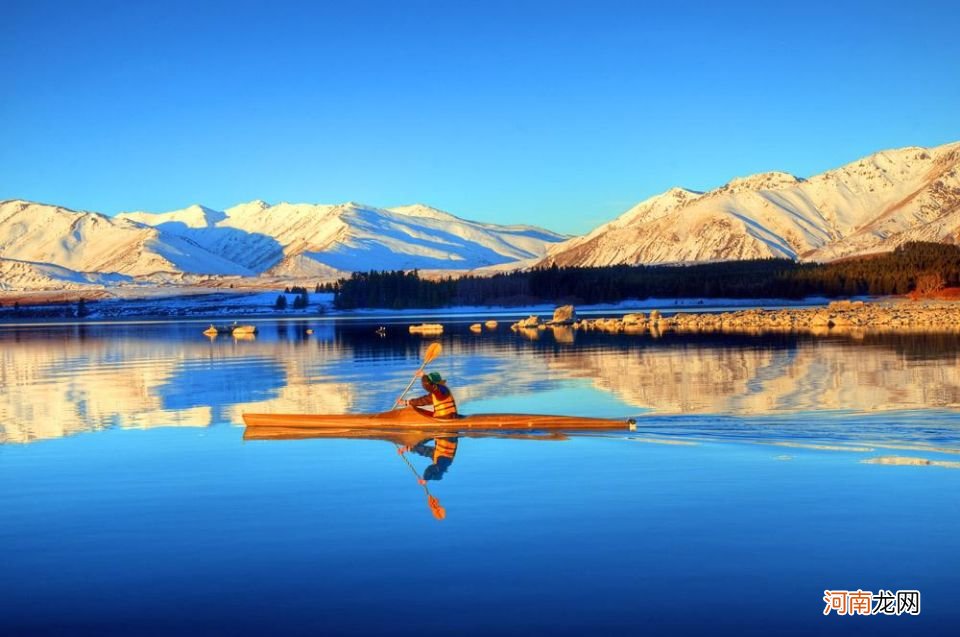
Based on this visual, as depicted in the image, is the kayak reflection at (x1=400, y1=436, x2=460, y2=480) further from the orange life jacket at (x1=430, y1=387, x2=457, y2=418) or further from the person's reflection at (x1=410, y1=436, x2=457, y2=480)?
the orange life jacket at (x1=430, y1=387, x2=457, y2=418)

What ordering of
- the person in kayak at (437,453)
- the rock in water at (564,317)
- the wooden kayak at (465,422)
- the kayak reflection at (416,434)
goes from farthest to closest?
the rock in water at (564,317), the wooden kayak at (465,422), the kayak reflection at (416,434), the person in kayak at (437,453)

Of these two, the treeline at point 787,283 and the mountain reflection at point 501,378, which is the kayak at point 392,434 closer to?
the mountain reflection at point 501,378

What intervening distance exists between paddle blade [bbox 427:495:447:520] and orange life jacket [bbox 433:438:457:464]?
421 cm

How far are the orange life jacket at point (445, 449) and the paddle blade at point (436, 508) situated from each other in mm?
4208

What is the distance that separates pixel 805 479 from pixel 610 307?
538ft

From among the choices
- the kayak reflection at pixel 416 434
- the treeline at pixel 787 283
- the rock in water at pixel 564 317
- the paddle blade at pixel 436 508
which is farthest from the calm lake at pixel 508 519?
the treeline at pixel 787 283

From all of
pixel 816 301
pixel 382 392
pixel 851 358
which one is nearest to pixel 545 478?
pixel 382 392

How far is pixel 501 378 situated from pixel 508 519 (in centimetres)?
2639

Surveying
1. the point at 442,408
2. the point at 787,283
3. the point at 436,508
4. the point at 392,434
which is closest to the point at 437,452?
the point at 442,408

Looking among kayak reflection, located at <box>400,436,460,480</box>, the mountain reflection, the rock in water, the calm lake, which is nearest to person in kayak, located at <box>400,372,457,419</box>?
kayak reflection, located at <box>400,436,460,480</box>

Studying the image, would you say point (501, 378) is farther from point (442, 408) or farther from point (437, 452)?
point (437, 452)

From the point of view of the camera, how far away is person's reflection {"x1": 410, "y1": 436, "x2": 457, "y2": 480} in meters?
22.1

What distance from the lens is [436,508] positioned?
18.5 meters

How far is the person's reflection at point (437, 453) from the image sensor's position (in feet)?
72.6
